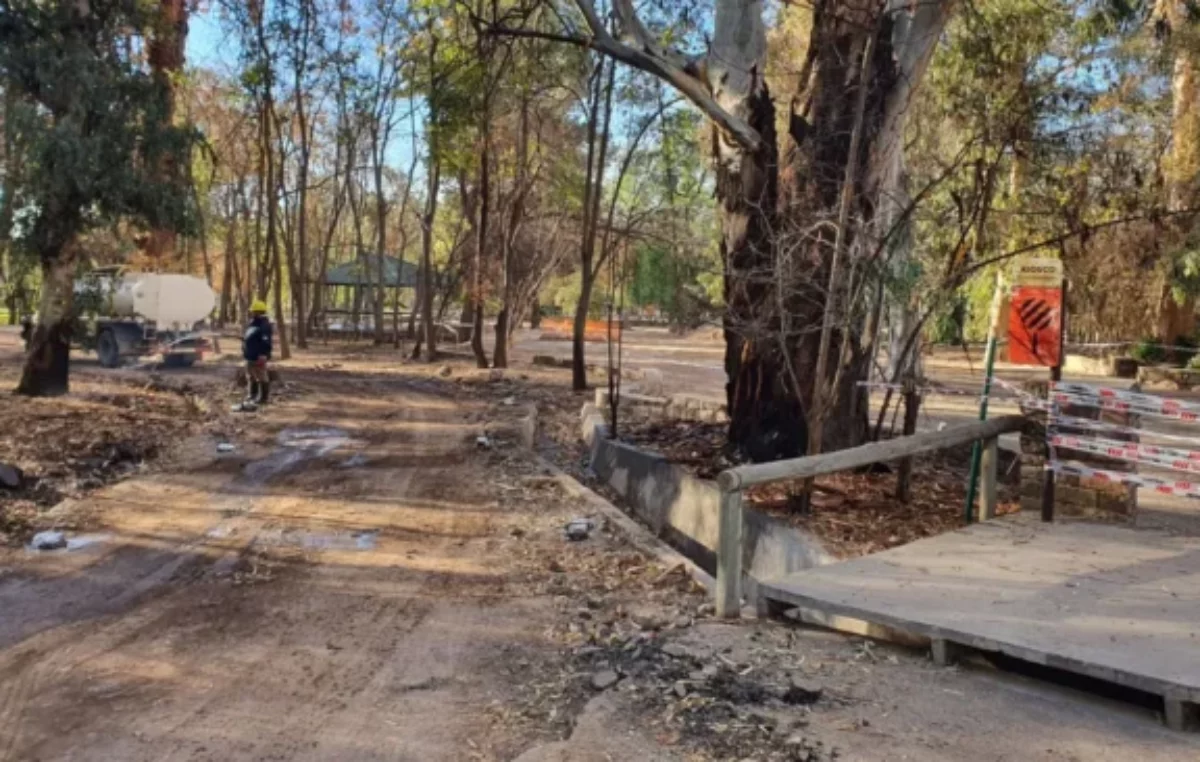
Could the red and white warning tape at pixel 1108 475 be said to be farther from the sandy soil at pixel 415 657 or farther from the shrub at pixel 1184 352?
the shrub at pixel 1184 352

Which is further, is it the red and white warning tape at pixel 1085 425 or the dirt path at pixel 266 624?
the red and white warning tape at pixel 1085 425

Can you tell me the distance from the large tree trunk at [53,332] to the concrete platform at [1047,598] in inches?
571

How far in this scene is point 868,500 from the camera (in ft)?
31.3

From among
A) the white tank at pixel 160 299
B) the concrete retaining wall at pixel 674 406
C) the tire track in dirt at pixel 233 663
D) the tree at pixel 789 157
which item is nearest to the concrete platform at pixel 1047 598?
the tire track in dirt at pixel 233 663

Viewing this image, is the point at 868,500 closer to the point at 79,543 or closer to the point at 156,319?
the point at 79,543

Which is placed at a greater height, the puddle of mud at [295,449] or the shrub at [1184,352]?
the shrub at [1184,352]

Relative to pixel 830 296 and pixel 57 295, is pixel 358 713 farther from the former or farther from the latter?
pixel 57 295

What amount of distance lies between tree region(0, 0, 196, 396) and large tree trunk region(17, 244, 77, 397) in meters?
0.02

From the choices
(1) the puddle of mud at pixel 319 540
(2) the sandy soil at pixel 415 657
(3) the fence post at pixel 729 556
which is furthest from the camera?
(1) the puddle of mud at pixel 319 540

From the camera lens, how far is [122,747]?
15.7 feet

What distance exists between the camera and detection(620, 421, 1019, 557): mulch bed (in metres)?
8.38

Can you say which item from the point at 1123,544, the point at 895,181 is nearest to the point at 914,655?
the point at 1123,544

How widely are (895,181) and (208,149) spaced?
11643 mm

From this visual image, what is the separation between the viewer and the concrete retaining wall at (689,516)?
803 centimetres
